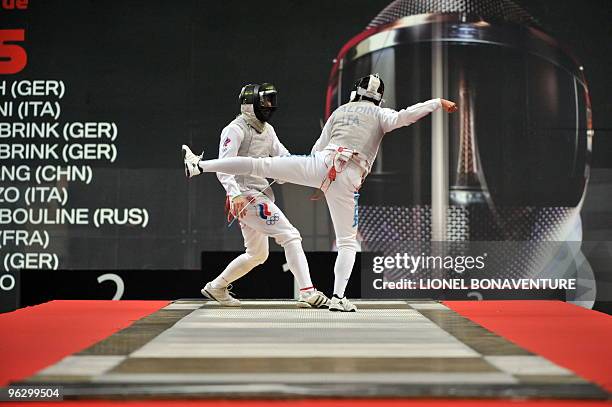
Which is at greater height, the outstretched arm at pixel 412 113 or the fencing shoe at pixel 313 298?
the outstretched arm at pixel 412 113

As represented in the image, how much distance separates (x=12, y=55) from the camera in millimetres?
6230

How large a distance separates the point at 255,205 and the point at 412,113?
1.10m

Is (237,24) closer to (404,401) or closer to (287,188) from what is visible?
(287,188)

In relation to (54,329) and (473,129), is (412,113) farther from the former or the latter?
(473,129)

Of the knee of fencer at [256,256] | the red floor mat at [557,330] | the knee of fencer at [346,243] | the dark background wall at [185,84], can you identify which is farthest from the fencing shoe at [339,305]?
the dark background wall at [185,84]

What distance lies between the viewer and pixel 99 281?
609cm

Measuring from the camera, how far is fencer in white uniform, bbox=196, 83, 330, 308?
441cm

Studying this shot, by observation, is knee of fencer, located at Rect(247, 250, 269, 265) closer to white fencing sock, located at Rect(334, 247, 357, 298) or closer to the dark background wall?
white fencing sock, located at Rect(334, 247, 357, 298)

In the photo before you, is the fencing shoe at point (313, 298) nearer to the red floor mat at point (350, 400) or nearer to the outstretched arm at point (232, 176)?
the outstretched arm at point (232, 176)

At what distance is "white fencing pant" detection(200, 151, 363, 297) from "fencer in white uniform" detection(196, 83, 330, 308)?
0.26 m

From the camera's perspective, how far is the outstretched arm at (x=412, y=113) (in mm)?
3928

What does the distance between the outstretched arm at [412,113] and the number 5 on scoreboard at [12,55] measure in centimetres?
351

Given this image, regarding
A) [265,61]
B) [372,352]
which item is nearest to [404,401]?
[372,352]

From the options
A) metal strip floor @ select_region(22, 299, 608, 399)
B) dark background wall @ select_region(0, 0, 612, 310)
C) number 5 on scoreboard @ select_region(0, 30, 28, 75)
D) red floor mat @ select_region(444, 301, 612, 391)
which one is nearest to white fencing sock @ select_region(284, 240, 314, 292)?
metal strip floor @ select_region(22, 299, 608, 399)
